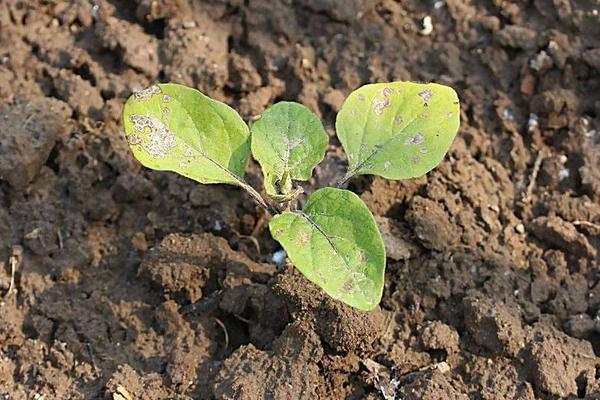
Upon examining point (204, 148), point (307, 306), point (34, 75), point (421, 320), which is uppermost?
point (204, 148)

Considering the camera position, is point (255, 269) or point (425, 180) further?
point (425, 180)

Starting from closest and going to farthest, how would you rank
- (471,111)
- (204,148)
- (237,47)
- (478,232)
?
(204,148), (478,232), (471,111), (237,47)

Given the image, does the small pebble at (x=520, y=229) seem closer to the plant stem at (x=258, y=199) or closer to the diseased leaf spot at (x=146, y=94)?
the plant stem at (x=258, y=199)

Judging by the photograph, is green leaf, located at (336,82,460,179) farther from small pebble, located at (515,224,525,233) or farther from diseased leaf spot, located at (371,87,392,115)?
small pebble, located at (515,224,525,233)

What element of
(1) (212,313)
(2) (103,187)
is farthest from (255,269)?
(2) (103,187)

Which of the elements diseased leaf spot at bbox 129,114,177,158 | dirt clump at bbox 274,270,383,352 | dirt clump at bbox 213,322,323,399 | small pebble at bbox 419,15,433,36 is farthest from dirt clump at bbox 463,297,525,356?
small pebble at bbox 419,15,433,36

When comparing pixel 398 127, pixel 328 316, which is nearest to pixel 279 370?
pixel 328 316

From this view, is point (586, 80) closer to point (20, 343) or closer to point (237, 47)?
point (237, 47)
